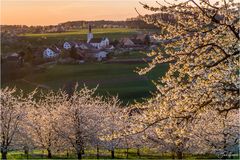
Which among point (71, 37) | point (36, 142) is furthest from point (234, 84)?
point (71, 37)

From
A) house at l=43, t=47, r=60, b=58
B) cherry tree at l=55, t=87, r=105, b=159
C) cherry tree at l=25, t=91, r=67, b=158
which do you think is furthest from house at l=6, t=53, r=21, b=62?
cherry tree at l=55, t=87, r=105, b=159

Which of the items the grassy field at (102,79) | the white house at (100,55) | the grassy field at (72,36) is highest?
the grassy field at (72,36)

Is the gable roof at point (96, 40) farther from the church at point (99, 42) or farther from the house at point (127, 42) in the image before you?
the house at point (127, 42)

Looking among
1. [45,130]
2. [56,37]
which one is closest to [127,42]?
[56,37]

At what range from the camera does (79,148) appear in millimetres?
31750

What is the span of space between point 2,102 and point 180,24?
30341mm

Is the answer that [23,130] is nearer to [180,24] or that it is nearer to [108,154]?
[108,154]

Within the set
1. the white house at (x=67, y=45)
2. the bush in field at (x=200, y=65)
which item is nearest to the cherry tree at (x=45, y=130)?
the bush in field at (x=200, y=65)

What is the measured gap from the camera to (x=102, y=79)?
93938mm

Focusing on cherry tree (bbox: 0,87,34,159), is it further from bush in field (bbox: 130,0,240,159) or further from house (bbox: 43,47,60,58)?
house (bbox: 43,47,60,58)

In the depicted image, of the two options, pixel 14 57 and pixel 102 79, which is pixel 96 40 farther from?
pixel 102 79

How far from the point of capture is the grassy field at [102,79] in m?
87.9

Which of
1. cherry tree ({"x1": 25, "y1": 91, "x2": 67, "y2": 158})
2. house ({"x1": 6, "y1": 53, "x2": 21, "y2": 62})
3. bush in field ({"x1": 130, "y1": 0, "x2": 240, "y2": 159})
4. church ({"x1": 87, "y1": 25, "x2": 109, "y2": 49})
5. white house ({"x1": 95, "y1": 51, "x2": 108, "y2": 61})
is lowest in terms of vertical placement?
cherry tree ({"x1": 25, "y1": 91, "x2": 67, "y2": 158})

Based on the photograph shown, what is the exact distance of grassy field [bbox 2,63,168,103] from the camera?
288 ft
